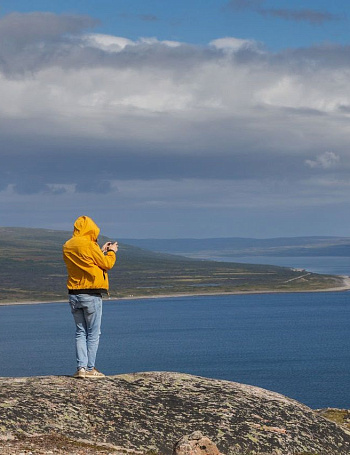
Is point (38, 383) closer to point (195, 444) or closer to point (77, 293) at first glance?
point (77, 293)

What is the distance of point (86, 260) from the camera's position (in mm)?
17922

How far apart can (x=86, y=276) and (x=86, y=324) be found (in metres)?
1.45

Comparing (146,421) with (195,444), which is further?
(146,421)

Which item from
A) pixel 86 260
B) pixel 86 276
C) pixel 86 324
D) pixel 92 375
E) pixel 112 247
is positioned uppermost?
pixel 112 247

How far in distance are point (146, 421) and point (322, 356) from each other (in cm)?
13791

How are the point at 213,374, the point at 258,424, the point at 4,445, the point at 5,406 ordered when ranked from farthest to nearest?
1. the point at 213,374
2. the point at 258,424
3. the point at 5,406
4. the point at 4,445

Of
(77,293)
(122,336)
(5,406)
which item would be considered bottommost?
(122,336)

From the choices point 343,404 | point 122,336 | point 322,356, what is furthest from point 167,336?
point 343,404

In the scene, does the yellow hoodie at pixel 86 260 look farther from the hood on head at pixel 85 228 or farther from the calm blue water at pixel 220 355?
the calm blue water at pixel 220 355

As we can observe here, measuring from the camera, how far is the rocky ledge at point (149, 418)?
15.5 m

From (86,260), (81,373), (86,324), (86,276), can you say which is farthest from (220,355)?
(86,260)

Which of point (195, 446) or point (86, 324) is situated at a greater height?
point (86, 324)

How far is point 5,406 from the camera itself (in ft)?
53.0

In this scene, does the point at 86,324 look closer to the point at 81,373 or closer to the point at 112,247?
the point at 81,373
